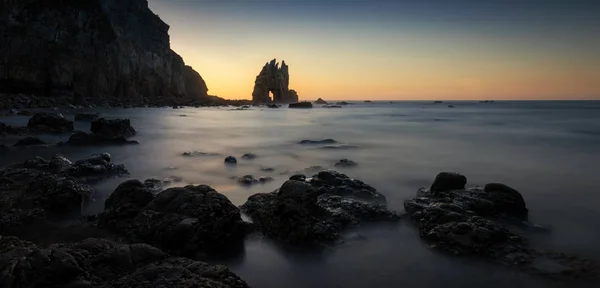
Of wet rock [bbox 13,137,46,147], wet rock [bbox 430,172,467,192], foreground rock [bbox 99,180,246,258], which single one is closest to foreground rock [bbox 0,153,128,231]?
foreground rock [bbox 99,180,246,258]

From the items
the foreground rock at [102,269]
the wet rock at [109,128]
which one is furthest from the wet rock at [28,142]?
the foreground rock at [102,269]

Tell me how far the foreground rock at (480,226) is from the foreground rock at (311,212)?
796mm

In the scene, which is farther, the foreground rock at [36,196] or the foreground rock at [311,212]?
the foreground rock at [36,196]

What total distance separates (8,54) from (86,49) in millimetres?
12227

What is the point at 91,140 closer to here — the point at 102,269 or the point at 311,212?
the point at 311,212

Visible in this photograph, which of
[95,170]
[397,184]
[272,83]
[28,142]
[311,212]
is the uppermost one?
[272,83]

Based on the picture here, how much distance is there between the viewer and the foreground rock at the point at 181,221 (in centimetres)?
473

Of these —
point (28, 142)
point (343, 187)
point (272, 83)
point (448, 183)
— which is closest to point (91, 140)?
point (28, 142)

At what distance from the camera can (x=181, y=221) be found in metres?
4.90

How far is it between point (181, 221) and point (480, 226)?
4.59 m

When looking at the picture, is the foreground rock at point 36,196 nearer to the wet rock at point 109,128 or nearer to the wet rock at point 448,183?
the wet rock at point 448,183

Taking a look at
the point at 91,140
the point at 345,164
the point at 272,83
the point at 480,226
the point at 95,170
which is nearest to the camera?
the point at 480,226

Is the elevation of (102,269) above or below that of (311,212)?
above

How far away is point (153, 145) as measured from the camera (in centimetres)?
1598
